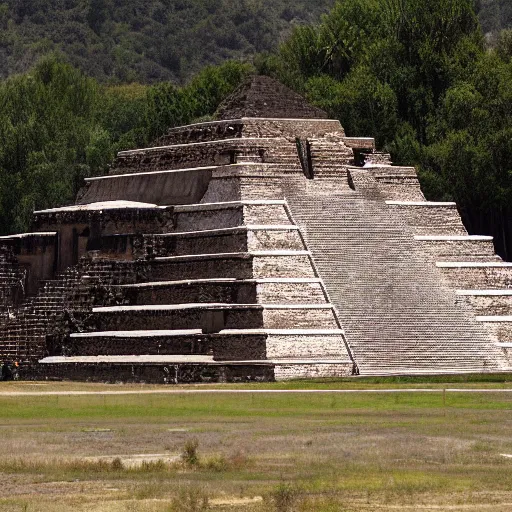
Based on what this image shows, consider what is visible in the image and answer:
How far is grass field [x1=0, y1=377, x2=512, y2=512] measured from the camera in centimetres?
2841

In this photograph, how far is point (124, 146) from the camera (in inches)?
3536

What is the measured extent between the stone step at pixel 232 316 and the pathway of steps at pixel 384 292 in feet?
3.74

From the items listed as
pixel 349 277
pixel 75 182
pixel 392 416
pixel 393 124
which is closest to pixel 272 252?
pixel 349 277

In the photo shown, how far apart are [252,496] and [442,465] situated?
4.81m

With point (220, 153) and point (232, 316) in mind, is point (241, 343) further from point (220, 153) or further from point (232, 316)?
point (220, 153)

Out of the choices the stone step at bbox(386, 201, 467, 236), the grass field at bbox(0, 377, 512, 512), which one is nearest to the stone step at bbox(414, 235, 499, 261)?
the stone step at bbox(386, 201, 467, 236)

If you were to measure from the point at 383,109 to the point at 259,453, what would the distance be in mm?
52001

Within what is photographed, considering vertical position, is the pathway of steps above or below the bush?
below

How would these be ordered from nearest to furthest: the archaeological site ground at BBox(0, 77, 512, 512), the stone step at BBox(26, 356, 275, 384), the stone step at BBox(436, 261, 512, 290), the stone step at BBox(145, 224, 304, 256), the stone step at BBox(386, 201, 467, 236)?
the archaeological site ground at BBox(0, 77, 512, 512) → the stone step at BBox(26, 356, 275, 384) → the stone step at BBox(145, 224, 304, 256) → the stone step at BBox(436, 261, 512, 290) → the stone step at BBox(386, 201, 467, 236)

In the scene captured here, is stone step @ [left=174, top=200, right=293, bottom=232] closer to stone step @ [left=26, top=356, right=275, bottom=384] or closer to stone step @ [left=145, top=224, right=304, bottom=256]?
stone step @ [left=145, top=224, right=304, bottom=256]

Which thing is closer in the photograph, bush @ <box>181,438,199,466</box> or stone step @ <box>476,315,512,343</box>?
bush @ <box>181,438,199,466</box>

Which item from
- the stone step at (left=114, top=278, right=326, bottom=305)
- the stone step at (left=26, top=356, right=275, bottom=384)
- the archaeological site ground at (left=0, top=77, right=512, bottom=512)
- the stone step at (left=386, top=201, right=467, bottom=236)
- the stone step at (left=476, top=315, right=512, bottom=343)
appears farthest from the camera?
the stone step at (left=386, top=201, right=467, bottom=236)

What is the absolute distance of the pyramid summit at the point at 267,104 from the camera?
67.6 metres

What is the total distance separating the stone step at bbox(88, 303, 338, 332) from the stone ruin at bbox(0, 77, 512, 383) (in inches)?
1.7
